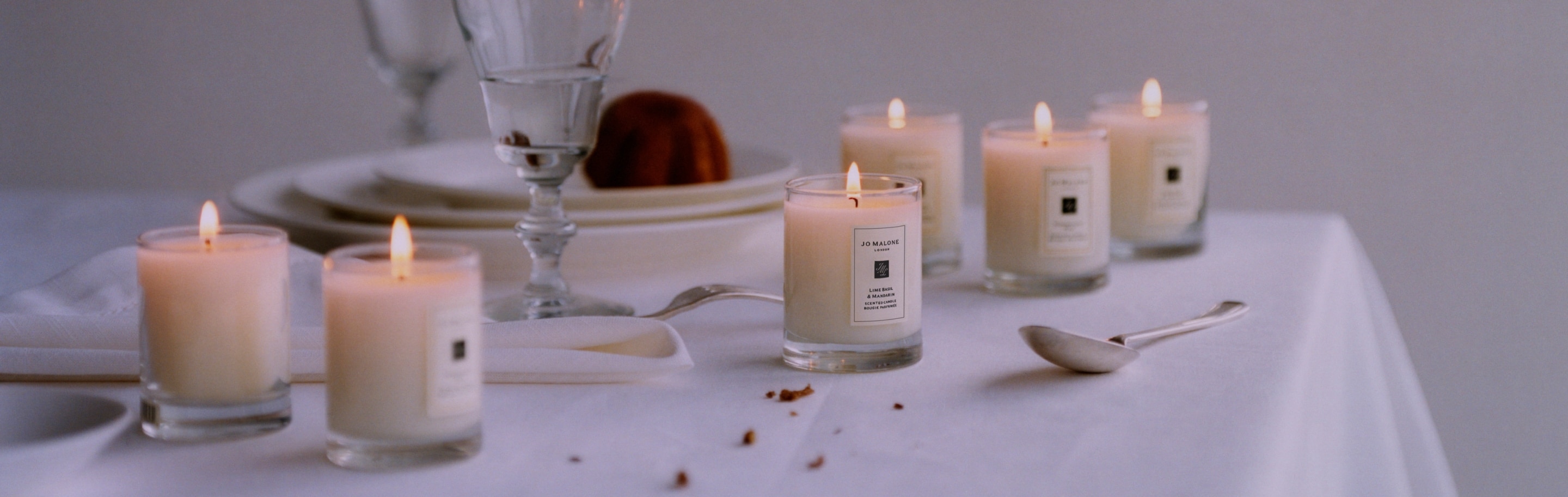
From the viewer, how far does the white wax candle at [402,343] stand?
21.4 inches

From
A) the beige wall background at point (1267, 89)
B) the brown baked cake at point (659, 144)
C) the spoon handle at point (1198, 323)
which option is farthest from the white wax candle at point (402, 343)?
the beige wall background at point (1267, 89)

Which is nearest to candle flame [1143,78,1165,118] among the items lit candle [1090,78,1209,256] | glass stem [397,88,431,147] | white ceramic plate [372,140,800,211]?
Result: lit candle [1090,78,1209,256]

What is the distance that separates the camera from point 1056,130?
0.97 metres

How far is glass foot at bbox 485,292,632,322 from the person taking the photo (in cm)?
88

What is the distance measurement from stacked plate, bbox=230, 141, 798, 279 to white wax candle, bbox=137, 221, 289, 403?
397mm

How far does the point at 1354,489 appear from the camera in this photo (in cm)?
80

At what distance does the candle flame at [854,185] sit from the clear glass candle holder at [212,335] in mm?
291

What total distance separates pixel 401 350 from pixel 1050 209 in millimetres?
527

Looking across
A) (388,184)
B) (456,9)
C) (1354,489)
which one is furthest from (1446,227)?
(456,9)

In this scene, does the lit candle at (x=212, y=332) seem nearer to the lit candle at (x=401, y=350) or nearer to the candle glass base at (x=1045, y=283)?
the lit candle at (x=401, y=350)

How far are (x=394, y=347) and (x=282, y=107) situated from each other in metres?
2.45

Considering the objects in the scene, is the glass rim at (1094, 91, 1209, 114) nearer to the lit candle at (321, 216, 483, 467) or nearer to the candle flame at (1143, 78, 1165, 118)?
the candle flame at (1143, 78, 1165, 118)

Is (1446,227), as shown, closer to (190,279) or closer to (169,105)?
(190,279)

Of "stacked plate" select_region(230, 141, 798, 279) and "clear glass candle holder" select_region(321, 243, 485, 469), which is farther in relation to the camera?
"stacked plate" select_region(230, 141, 798, 279)
